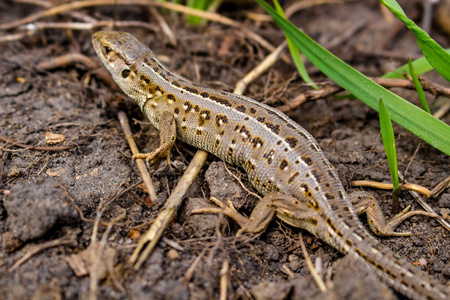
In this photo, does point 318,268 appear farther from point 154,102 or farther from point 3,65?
point 3,65

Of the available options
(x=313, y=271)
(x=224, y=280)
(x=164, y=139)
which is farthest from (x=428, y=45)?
(x=224, y=280)

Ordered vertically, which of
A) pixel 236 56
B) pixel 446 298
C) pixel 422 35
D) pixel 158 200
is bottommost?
pixel 158 200

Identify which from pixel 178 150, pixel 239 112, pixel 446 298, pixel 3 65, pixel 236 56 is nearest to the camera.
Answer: pixel 446 298

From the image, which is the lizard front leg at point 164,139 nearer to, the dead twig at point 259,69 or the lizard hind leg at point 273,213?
the lizard hind leg at point 273,213

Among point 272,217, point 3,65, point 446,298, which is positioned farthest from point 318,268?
point 3,65

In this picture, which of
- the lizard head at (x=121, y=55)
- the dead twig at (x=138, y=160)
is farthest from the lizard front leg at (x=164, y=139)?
the lizard head at (x=121, y=55)

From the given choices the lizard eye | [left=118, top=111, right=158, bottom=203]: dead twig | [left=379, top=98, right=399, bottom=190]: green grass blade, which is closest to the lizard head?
the lizard eye

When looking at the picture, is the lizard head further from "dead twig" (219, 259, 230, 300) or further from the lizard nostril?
"dead twig" (219, 259, 230, 300)
